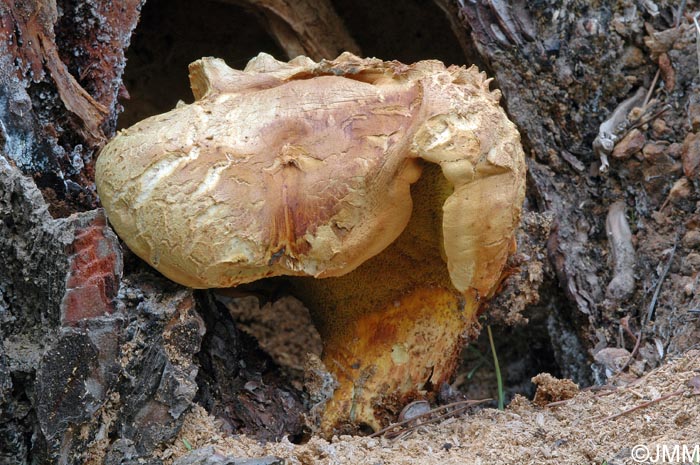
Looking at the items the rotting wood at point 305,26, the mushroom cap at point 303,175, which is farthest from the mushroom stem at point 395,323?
the rotting wood at point 305,26

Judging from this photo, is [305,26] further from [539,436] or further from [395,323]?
[539,436]

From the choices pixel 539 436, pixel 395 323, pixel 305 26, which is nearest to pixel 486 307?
pixel 395 323

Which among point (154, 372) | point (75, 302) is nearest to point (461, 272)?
point (154, 372)

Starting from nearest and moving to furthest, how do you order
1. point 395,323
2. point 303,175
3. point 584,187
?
1. point 303,175
2. point 395,323
3. point 584,187

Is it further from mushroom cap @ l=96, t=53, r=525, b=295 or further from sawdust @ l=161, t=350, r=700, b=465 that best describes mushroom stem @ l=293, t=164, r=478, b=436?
mushroom cap @ l=96, t=53, r=525, b=295

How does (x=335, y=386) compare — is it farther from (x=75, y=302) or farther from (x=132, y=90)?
(x=132, y=90)

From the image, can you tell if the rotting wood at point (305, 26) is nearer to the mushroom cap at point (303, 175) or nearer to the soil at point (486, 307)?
the soil at point (486, 307)
